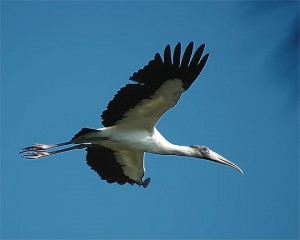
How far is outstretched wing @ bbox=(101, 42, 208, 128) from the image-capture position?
13.5 metres

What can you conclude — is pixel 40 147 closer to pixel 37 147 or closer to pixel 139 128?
pixel 37 147

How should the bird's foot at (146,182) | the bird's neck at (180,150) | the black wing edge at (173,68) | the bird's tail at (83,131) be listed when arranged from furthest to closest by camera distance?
the bird's foot at (146,182)
the bird's neck at (180,150)
the bird's tail at (83,131)
the black wing edge at (173,68)

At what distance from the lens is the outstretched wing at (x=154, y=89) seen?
44.4 ft

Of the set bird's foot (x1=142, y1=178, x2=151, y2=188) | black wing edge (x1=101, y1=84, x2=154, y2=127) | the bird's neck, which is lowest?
bird's foot (x1=142, y1=178, x2=151, y2=188)

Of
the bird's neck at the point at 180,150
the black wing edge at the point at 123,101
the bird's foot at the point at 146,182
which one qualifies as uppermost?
the black wing edge at the point at 123,101

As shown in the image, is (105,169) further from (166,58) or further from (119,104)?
(166,58)

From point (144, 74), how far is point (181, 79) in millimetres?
688

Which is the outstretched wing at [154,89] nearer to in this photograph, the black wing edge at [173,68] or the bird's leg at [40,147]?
the black wing edge at [173,68]

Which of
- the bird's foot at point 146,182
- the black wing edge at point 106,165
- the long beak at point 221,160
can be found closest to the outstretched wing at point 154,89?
the black wing edge at point 106,165

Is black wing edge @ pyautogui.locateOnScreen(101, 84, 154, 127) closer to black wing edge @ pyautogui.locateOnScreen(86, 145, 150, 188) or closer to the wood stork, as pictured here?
the wood stork

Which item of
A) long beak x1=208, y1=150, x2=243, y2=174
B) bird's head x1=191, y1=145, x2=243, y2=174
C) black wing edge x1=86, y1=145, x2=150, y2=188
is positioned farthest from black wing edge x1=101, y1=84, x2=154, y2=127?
long beak x1=208, y1=150, x2=243, y2=174

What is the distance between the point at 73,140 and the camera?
49.1 feet

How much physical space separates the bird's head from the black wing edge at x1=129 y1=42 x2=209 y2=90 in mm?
2092

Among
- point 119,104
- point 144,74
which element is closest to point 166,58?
point 144,74
